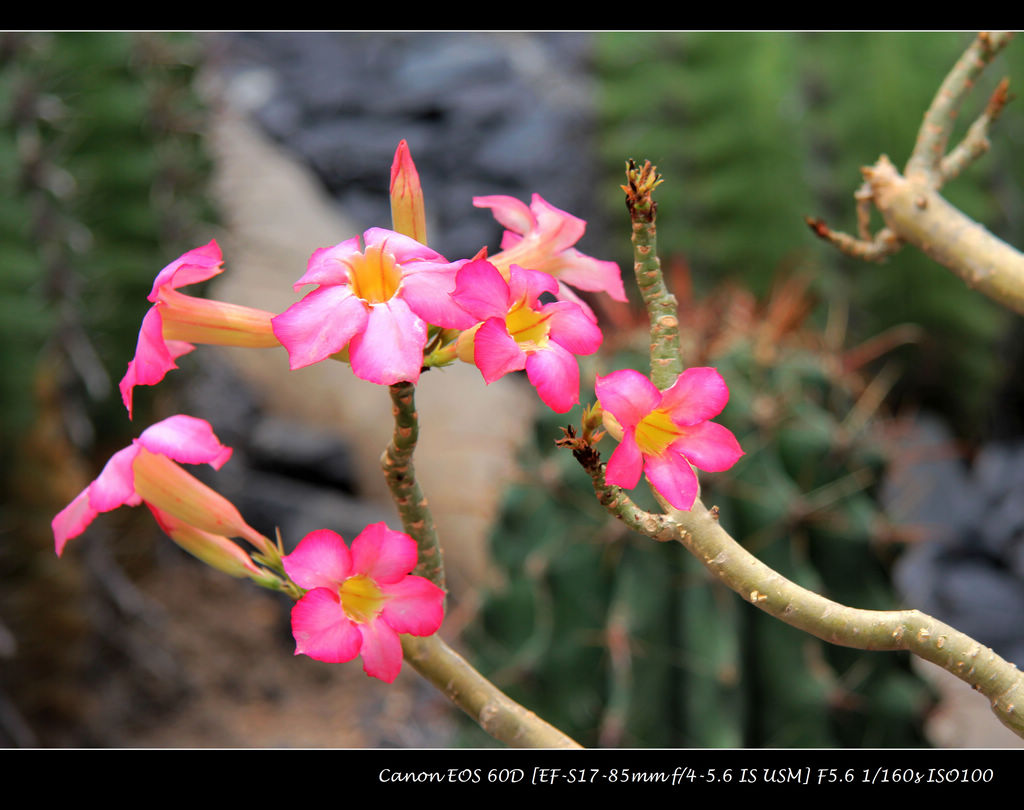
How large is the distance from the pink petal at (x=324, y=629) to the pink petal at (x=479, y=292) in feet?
0.34

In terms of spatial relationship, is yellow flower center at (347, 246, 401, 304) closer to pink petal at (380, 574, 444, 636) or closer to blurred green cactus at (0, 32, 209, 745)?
pink petal at (380, 574, 444, 636)

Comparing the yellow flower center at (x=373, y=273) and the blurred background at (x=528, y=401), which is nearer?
the yellow flower center at (x=373, y=273)

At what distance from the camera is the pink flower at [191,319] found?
0.32 meters

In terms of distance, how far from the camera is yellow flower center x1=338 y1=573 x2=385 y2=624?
31cm

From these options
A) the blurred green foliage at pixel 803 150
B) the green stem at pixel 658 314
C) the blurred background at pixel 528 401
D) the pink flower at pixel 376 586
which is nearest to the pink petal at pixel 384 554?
the pink flower at pixel 376 586

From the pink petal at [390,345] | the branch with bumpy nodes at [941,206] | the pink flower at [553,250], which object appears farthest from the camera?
the branch with bumpy nodes at [941,206]

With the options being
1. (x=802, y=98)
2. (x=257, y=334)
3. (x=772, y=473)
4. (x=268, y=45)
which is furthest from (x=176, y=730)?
(x=268, y=45)

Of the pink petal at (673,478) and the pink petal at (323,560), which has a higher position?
the pink petal at (673,478)

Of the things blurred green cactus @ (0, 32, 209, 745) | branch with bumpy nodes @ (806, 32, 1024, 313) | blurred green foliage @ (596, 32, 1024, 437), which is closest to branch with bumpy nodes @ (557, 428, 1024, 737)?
branch with bumpy nodes @ (806, 32, 1024, 313)

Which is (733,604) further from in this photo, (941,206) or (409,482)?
(409,482)

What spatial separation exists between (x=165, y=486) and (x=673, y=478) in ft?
0.65

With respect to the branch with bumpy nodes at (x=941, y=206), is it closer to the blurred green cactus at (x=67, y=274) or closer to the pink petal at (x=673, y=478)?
the pink petal at (x=673, y=478)

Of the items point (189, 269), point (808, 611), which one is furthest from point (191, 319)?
point (808, 611)

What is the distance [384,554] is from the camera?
305 mm
